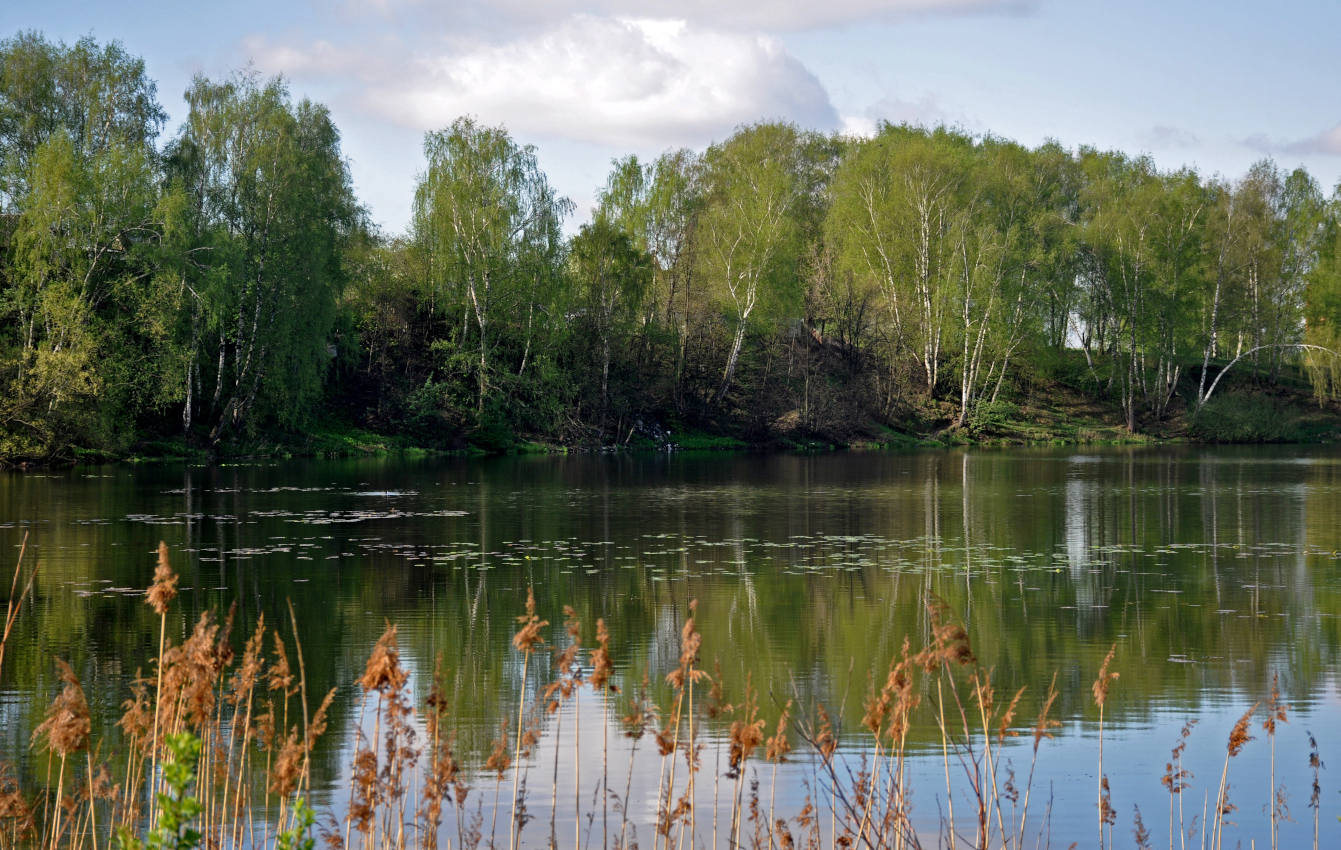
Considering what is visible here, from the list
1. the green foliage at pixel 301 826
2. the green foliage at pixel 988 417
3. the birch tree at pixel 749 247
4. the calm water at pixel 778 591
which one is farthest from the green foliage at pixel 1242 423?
the green foliage at pixel 301 826

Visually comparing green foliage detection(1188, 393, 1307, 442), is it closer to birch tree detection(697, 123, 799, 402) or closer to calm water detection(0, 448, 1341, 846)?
birch tree detection(697, 123, 799, 402)

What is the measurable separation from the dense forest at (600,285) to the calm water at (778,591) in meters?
8.89

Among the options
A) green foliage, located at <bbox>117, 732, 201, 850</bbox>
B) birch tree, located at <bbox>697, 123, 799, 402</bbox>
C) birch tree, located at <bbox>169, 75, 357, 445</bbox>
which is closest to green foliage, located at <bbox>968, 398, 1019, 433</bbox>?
birch tree, located at <bbox>697, 123, 799, 402</bbox>

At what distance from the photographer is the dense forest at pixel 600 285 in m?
42.9

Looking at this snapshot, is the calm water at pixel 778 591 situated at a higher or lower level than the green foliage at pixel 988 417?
lower

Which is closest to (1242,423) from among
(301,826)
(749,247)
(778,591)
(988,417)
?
(988,417)

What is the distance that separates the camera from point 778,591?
1836 cm

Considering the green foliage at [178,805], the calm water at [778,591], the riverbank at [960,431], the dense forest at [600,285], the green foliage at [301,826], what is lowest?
the calm water at [778,591]

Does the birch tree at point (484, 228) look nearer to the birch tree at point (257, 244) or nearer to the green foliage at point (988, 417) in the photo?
the birch tree at point (257, 244)

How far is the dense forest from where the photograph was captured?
42.9 m

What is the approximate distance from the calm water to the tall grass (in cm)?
26

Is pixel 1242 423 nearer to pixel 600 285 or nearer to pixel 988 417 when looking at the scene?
pixel 988 417

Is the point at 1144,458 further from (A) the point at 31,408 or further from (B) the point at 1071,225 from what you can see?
(A) the point at 31,408

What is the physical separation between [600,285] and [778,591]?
141ft
